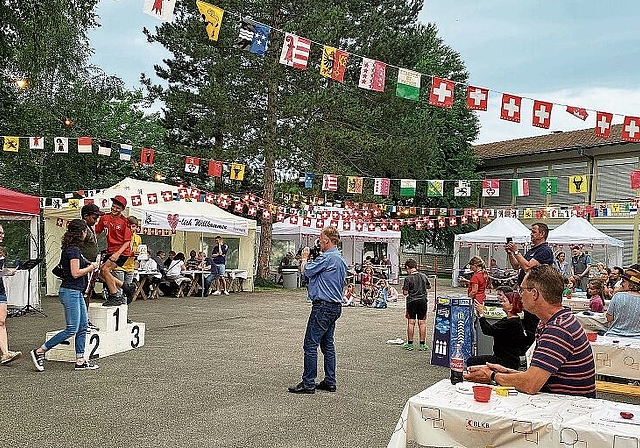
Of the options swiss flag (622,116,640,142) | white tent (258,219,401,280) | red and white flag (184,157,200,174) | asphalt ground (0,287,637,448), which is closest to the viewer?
asphalt ground (0,287,637,448)

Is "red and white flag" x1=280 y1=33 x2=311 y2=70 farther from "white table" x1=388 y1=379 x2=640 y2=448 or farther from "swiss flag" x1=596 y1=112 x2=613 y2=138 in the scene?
"white table" x1=388 y1=379 x2=640 y2=448

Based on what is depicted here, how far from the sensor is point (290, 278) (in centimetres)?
2327

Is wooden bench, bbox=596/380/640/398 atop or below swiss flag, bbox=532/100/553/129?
below

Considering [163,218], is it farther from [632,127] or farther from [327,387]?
[632,127]

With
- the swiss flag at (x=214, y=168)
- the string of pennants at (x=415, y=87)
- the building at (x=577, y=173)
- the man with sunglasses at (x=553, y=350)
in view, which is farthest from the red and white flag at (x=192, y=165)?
the man with sunglasses at (x=553, y=350)

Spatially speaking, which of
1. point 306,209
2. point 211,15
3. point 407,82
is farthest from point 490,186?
point 211,15

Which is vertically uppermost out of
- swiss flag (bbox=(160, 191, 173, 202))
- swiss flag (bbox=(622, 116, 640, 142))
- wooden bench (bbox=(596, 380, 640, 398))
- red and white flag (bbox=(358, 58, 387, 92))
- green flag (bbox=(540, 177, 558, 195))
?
red and white flag (bbox=(358, 58, 387, 92))

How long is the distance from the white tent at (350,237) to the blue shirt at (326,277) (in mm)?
16734

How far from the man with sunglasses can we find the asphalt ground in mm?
1867

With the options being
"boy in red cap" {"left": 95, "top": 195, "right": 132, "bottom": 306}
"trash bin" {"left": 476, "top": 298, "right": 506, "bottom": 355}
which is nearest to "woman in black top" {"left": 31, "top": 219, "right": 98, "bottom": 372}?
"boy in red cap" {"left": 95, "top": 195, "right": 132, "bottom": 306}

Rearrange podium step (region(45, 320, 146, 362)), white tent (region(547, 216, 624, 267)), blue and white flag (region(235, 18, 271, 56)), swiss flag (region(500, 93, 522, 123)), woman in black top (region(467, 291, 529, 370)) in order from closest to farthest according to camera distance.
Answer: woman in black top (region(467, 291, 529, 370)), podium step (region(45, 320, 146, 362)), blue and white flag (region(235, 18, 271, 56)), swiss flag (region(500, 93, 522, 123)), white tent (region(547, 216, 624, 267))

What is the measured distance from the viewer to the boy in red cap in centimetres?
826

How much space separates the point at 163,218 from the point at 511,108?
9.20 m

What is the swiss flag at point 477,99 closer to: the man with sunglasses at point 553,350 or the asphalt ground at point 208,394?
the asphalt ground at point 208,394
